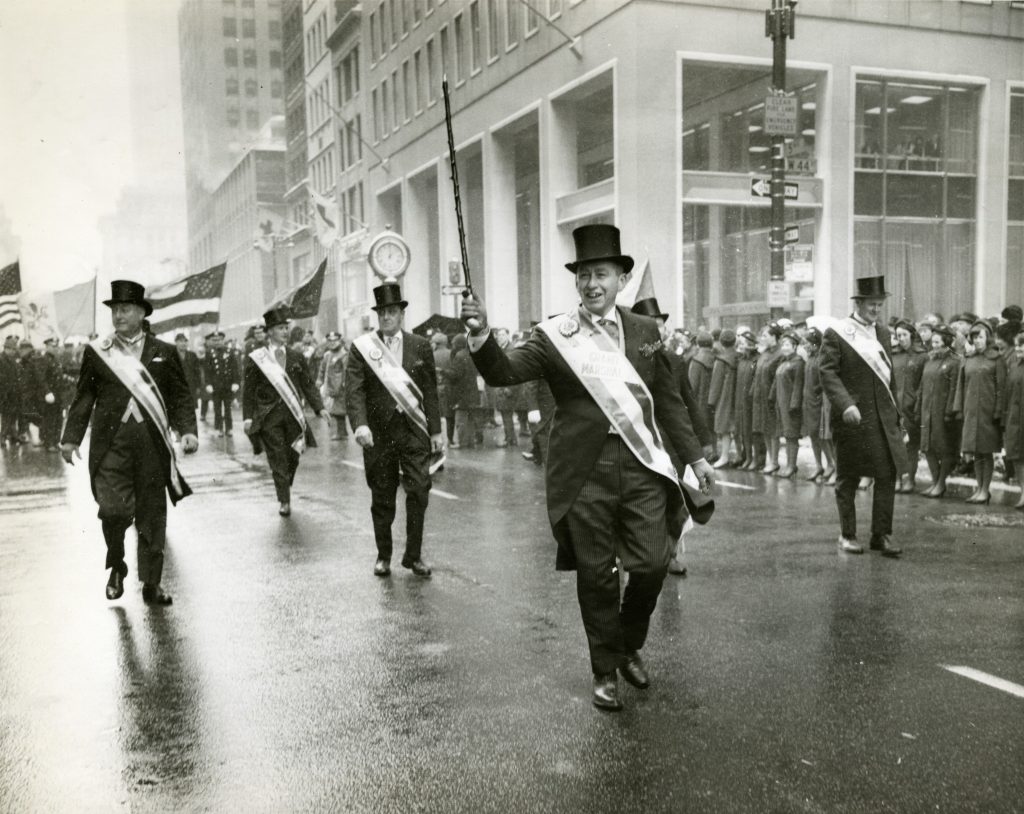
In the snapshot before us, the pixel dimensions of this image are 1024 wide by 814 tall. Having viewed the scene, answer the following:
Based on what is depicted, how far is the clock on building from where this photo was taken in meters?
22.2

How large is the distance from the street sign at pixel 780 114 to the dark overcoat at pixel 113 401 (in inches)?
444

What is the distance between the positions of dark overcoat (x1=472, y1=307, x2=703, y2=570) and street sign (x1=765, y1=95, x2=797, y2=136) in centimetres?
1213


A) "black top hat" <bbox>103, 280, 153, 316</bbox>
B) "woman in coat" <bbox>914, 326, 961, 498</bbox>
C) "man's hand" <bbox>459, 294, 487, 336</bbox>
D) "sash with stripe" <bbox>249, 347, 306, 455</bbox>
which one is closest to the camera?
"man's hand" <bbox>459, 294, 487, 336</bbox>

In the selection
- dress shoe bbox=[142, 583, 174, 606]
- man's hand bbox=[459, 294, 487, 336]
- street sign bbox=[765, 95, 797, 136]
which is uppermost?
street sign bbox=[765, 95, 797, 136]

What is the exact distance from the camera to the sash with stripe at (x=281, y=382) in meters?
11.6

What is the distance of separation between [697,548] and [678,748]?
4.56 meters

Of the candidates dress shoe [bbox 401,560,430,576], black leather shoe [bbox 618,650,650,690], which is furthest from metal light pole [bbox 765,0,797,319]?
black leather shoe [bbox 618,650,650,690]

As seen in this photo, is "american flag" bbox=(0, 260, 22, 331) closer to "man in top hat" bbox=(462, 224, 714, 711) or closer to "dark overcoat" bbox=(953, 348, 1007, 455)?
"dark overcoat" bbox=(953, 348, 1007, 455)

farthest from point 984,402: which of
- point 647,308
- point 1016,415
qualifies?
point 647,308

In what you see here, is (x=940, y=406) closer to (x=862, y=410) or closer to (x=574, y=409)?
(x=862, y=410)

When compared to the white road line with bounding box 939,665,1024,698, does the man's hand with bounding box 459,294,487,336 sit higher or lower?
higher

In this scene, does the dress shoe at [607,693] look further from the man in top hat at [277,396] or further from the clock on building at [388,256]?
the clock on building at [388,256]

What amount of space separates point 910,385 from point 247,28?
108663mm

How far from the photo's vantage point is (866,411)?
8.46 m
